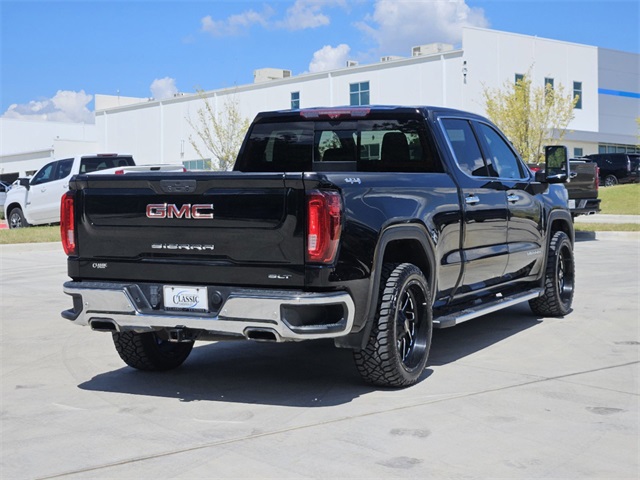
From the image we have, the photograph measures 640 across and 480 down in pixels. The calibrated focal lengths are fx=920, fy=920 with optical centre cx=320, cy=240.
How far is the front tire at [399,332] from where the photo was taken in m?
6.23

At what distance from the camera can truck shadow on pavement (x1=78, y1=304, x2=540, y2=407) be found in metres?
6.39

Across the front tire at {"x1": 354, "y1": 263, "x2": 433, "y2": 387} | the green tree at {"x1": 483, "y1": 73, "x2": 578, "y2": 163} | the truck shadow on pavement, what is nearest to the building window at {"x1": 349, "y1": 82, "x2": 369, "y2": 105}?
the green tree at {"x1": 483, "y1": 73, "x2": 578, "y2": 163}

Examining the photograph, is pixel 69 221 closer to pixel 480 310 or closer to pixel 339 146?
pixel 339 146

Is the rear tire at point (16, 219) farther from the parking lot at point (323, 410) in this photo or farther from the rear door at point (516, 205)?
the rear door at point (516, 205)

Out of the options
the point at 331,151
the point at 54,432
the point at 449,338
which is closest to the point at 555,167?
the point at 449,338

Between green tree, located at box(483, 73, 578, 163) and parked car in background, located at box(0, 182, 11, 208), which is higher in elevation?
green tree, located at box(483, 73, 578, 163)

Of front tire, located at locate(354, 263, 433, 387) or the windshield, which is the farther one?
the windshield

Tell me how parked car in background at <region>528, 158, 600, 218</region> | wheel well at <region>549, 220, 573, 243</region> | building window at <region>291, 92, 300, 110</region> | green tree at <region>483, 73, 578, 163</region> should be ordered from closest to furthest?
wheel well at <region>549, 220, 573, 243</region>, parked car in background at <region>528, 158, 600, 218</region>, green tree at <region>483, 73, 578, 163</region>, building window at <region>291, 92, 300, 110</region>

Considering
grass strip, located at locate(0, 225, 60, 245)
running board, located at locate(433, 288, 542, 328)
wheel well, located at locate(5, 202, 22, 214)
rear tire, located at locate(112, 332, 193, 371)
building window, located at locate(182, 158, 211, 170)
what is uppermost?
building window, located at locate(182, 158, 211, 170)

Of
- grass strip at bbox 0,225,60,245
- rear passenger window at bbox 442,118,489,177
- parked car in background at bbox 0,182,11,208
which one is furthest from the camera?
parked car in background at bbox 0,182,11,208

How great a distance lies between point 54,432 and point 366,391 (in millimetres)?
2140

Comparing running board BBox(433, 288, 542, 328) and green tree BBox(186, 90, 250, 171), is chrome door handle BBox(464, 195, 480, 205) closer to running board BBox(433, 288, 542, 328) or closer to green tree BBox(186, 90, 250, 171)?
running board BBox(433, 288, 542, 328)

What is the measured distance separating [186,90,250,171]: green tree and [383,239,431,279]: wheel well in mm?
46011

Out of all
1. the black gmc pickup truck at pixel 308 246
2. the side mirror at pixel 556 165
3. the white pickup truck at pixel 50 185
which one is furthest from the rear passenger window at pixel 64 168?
the black gmc pickup truck at pixel 308 246
